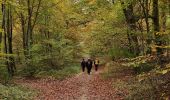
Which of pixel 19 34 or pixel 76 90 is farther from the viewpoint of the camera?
pixel 19 34

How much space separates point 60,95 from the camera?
19.1 m

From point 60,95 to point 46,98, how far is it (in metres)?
1.24

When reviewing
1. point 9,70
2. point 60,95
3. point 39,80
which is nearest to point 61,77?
point 39,80

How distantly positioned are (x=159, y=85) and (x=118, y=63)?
1081 centimetres

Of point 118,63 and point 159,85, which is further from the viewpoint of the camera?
point 118,63

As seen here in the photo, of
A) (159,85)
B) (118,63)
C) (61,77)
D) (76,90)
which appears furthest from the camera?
(61,77)

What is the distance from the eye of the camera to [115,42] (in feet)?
81.9

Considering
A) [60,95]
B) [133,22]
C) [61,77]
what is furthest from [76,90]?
[61,77]

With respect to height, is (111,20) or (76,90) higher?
(111,20)

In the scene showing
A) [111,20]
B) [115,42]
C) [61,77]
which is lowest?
[61,77]

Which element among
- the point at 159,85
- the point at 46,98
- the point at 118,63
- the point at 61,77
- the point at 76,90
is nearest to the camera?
the point at 159,85

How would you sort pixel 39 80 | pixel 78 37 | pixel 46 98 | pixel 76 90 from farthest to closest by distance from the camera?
pixel 78 37 < pixel 39 80 < pixel 76 90 < pixel 46 98

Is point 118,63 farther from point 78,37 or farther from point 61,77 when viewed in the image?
point 78,37

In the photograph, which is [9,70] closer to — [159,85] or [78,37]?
[159,85]
